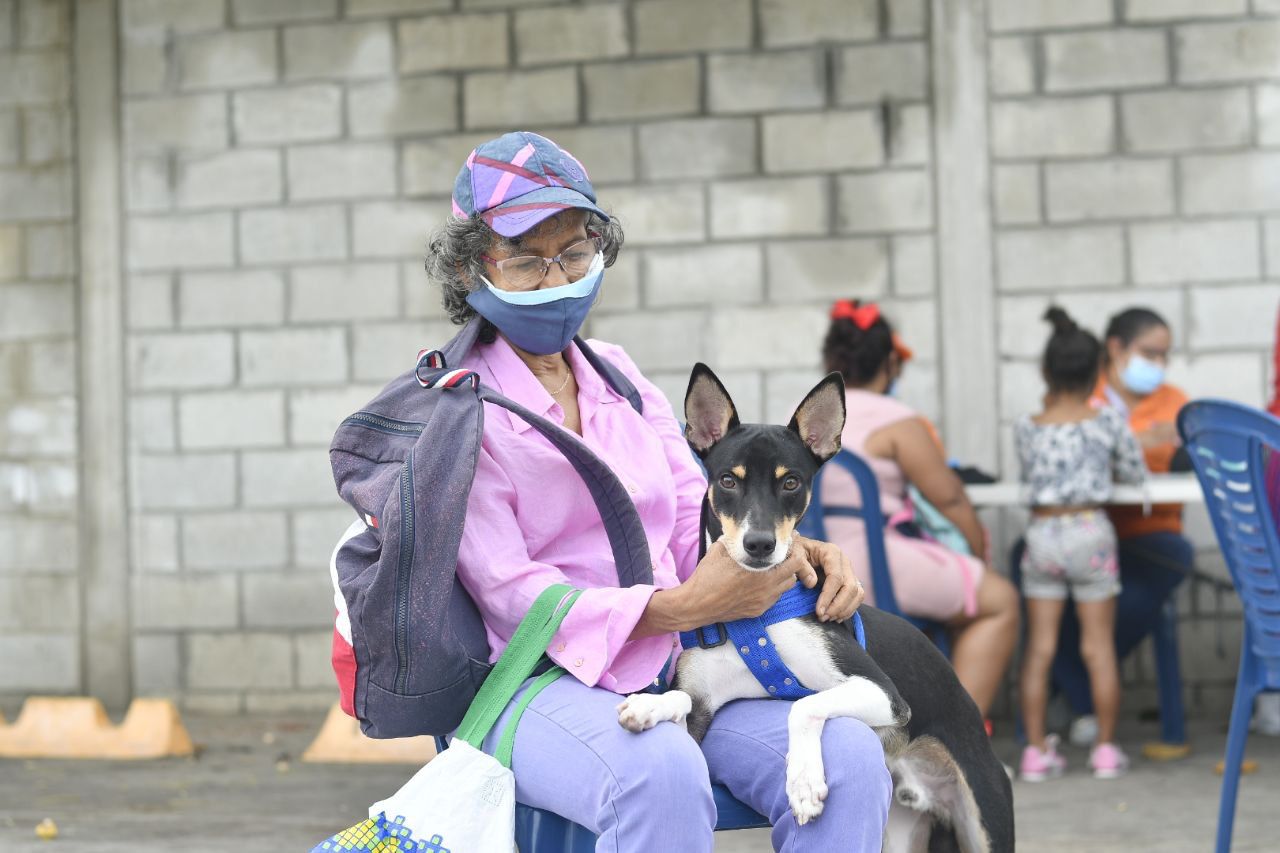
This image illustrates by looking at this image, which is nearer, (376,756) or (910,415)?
(910,415)

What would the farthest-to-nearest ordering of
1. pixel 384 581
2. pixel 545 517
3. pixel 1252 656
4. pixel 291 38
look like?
pixel 291 38, pixel 1252 656, pixel 545 517, pixel 384 581

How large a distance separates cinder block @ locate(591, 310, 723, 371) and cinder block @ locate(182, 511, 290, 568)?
1703mm

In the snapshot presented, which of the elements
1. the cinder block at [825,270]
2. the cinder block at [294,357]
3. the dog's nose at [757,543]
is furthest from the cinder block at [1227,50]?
the dog's nose at [757,543]

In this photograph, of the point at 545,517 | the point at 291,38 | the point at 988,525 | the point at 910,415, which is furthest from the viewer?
the point at 291,38

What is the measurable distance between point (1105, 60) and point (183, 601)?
4546mm

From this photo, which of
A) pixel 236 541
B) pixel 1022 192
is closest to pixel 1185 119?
pixel 1022 192

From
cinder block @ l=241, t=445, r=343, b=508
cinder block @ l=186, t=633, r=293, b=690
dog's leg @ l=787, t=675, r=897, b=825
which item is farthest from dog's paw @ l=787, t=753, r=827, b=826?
cinder block @ l=186, t=633, r=293, b=690

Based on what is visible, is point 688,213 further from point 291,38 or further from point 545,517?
point 545,517

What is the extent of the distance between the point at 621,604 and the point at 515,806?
0.35 metres

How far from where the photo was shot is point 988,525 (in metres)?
6.17

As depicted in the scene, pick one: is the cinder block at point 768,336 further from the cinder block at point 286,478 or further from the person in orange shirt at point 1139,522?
the cinder block at point 286,478

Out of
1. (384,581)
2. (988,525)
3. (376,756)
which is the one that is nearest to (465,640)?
(384,581)

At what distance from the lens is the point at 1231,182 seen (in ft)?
19.9

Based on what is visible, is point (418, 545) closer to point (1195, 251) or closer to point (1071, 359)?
point (1071, 359)
